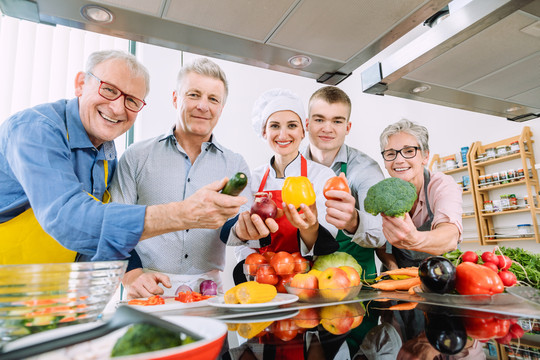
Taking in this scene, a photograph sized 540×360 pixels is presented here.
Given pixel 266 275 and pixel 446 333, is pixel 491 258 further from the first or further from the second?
pixel 266 275

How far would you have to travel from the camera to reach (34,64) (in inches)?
117

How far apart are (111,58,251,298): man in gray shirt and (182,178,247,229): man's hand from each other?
537 mm

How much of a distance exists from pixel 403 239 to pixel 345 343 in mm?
908

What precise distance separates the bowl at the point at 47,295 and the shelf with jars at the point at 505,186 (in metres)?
4.76

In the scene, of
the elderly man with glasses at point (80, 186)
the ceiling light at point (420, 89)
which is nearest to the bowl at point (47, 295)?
the elderly man with glasses at point (80, 186)

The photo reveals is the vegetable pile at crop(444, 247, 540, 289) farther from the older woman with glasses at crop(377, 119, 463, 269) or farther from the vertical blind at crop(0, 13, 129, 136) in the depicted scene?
the vertical blind at crop(0, 13, 129, 136)

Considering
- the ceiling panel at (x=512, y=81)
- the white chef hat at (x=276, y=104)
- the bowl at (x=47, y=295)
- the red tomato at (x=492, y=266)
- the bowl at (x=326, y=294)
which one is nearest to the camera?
the bowl at (x=47, y=295)

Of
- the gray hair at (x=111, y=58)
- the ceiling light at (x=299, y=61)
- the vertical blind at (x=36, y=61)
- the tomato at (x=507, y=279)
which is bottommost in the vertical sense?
the tomato at (x=507, y=279)

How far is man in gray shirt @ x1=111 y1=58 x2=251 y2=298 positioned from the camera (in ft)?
5.56

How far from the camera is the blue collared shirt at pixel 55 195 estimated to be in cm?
109

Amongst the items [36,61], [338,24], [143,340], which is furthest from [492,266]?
[36,61]

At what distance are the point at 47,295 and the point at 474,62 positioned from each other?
1.63 m

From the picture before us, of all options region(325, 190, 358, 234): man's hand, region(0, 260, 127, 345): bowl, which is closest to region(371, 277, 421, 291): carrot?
region(325, 190, 358, 234): man's hand

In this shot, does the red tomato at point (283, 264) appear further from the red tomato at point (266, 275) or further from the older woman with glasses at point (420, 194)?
the older woman with glasses at point (420, 194)
